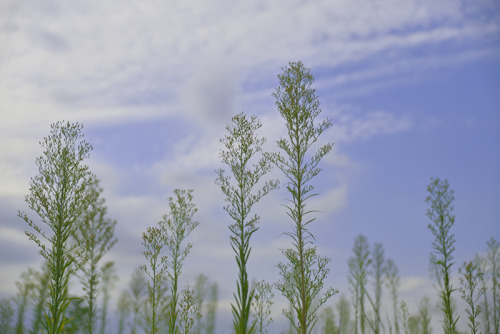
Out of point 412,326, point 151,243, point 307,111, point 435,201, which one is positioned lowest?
point 412,326

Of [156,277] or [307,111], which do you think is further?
[156,277]

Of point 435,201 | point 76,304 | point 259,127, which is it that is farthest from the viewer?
point 76,304

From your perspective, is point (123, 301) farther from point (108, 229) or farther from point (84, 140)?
point (84, 140)

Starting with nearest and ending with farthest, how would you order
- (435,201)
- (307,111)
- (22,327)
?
(307,111), (435,201), (22,327)

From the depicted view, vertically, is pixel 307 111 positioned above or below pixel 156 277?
above

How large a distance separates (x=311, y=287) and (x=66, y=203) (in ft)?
22.6

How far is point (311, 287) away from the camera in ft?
37.3

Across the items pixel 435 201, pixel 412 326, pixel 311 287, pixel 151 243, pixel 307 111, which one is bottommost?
pixel 412 326

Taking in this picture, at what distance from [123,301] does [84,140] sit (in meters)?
19.2

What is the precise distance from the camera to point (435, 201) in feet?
51.5

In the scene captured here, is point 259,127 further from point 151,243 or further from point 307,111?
point 151,243

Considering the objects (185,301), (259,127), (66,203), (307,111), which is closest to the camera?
(259,127)

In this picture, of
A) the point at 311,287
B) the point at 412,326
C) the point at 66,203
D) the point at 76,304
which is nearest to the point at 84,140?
the point at 66,203

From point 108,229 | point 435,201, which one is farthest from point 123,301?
point 435,201
